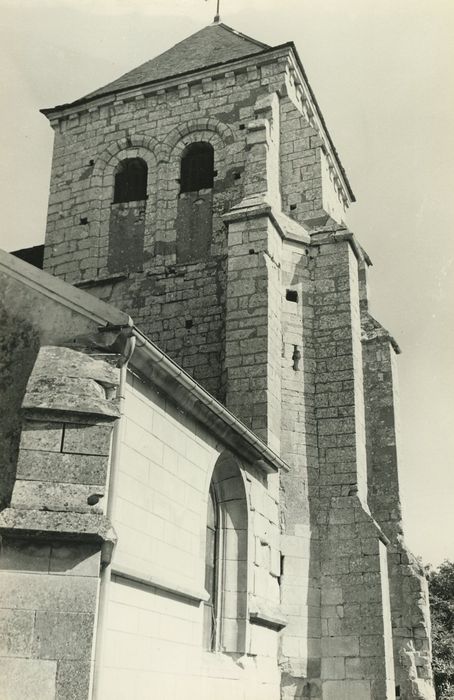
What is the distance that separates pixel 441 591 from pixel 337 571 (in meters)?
20.8

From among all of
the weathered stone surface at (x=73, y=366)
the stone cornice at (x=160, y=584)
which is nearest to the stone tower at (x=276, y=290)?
the stone cornice at (x=160, y=584)

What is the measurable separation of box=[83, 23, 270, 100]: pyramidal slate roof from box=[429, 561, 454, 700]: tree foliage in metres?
17.6

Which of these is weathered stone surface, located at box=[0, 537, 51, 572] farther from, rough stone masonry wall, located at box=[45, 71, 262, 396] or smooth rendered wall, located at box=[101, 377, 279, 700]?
rough stone masonry wall, located at box=[45, 71, 262, 396]

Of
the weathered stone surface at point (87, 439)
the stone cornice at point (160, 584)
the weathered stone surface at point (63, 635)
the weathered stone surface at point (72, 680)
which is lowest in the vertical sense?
the weathered stone surface at point (72, 680)

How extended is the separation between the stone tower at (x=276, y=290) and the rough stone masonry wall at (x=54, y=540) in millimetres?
3956

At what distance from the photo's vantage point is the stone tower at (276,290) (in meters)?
10.6

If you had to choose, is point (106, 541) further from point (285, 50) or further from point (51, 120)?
point (51, 120)

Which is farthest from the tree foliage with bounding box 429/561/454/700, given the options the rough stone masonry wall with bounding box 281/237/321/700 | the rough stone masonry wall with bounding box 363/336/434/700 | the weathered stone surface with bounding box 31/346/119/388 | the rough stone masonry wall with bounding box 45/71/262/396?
the weathered stone surface with bounding box 31/346/119/388

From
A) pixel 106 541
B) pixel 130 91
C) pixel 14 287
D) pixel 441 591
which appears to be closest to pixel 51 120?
pixel 130 91

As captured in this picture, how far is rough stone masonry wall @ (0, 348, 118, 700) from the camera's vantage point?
18.7 feet

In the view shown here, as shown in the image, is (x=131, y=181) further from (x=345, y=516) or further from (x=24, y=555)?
(x=24, y=555)

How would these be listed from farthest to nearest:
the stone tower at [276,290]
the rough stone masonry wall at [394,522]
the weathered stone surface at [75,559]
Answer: the rough stone masonry wall at [394,522] < the stone tower at [276,290] < the weathered stone surface at [75,559]

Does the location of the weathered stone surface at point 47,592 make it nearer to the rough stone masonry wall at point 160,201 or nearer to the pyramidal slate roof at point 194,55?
the rough stone masonry wall at point 160,201

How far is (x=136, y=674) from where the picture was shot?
21.8ft
